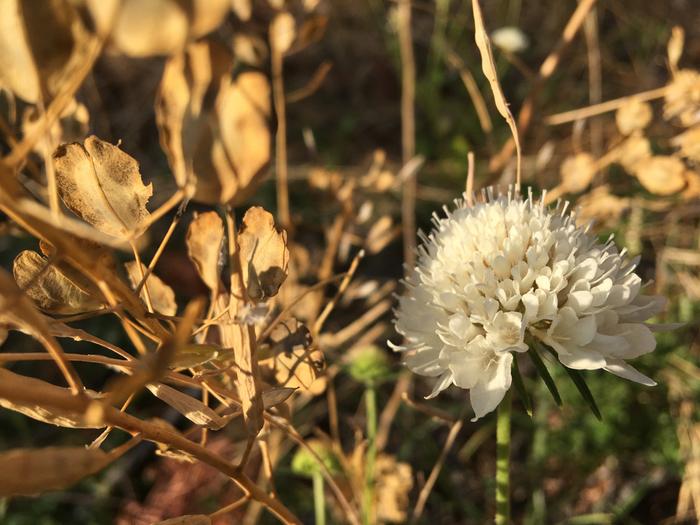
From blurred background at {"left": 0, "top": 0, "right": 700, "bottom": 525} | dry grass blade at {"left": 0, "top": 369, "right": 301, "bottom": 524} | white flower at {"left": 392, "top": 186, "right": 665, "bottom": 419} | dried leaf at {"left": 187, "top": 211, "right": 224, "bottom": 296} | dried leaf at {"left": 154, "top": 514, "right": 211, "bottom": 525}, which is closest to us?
dry grass blade at {"left": 0, "top": 369, "right": 301, "bottom": 524}

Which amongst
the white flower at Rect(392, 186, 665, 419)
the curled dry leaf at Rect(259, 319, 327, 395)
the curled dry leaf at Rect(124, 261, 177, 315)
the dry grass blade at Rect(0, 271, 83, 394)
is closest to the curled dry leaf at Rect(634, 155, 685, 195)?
the white flower at Rect(392, 186, 665, 419)

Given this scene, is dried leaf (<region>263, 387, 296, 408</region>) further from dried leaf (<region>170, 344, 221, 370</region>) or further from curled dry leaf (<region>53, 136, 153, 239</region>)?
curled dry leaf (<region>53, 136, 153, 239</region>)

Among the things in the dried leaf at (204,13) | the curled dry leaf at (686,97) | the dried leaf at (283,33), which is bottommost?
the dried leaf at (204,13)

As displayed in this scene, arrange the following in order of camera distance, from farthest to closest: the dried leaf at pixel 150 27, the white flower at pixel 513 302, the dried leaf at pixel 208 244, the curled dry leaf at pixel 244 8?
the curled dry leaf at pixel 244 8
the white flower at pixel 513 302
the dried leaf at pixel 208 244
the dried leaf at pixel 150 27

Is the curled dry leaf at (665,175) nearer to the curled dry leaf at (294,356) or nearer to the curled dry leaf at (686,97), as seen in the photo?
the curled dry leaf at (686,97)

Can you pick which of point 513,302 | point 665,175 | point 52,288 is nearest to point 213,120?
point 52,288

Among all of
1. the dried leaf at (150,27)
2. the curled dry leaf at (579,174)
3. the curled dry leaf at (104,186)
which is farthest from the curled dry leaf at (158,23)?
the curled dry leaf at (579,174)

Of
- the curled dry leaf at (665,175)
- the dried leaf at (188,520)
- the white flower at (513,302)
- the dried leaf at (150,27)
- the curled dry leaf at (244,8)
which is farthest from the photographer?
the curled dry leaf at (665,175)
